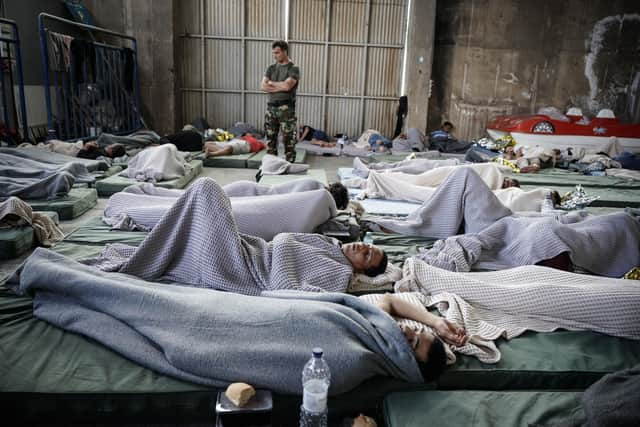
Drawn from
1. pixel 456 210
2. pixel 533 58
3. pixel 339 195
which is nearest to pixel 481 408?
pixel 456 210

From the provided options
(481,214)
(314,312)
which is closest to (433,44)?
(481,214)

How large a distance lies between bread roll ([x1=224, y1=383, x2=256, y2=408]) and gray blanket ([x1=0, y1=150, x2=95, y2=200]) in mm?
3276

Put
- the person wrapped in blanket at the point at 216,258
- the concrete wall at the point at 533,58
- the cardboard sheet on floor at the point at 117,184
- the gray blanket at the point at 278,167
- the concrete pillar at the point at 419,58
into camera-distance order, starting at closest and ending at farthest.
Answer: the person wrapped in blanket at the point at 216,258
the cardboard sheet on floor at the point at 117,184
the gray blanket at the point at 278,167
the concrete pillar at the point at 419,58
the concrete wall at the point at 533,58

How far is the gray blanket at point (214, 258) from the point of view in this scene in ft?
7.32

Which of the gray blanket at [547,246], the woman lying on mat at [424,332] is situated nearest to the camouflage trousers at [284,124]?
the gray blanket at [547,246]

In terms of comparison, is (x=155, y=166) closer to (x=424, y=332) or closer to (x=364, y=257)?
(x=364, y=257)

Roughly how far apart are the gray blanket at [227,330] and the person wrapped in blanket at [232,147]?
210 inches

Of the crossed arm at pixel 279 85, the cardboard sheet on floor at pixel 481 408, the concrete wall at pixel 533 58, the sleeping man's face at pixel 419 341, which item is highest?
the concrete wall at pixel 533 58

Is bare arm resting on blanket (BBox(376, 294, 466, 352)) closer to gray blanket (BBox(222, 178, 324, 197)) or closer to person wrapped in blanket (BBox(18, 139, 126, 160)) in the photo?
gray blanket (BBox(222, 178, 324, 197))

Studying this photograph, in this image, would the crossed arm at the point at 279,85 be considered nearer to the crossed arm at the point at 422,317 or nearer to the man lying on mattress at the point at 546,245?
the man lying on mattress at the point at 546,245

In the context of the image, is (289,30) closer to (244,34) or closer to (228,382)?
(244,34)

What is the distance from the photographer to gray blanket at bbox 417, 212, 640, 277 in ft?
8.67

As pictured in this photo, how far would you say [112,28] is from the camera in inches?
341

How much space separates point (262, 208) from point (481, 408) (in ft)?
5.90
